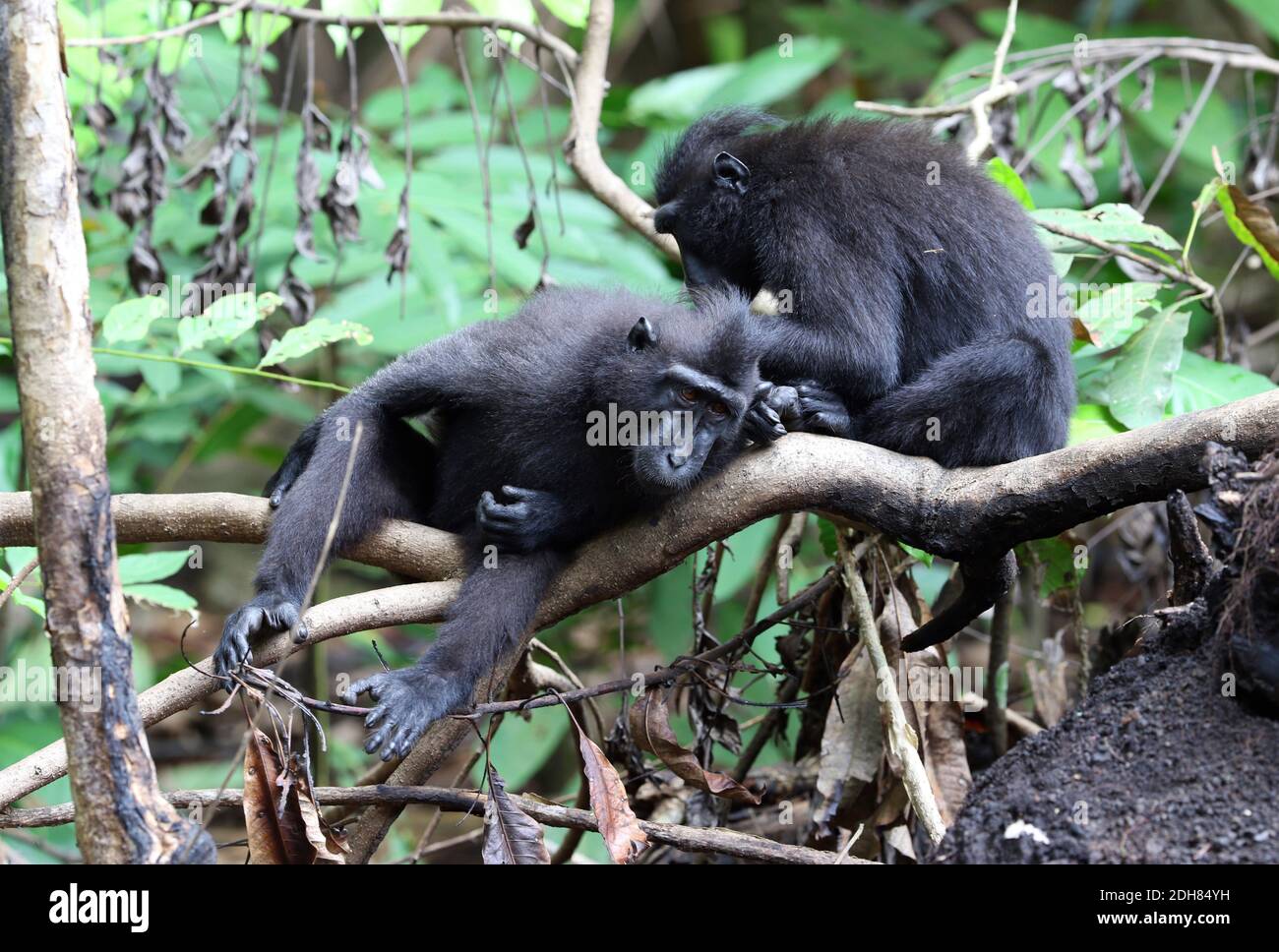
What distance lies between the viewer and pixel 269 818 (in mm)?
3463

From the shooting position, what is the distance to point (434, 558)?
455 centimetres

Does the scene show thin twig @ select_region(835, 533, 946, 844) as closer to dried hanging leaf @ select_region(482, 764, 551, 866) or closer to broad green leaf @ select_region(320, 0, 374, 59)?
dried hanging leaf @ select_region(482, 764, 551, 866)

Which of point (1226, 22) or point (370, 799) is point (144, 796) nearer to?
point (370, 799)

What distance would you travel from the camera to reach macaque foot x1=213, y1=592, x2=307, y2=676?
377 cm

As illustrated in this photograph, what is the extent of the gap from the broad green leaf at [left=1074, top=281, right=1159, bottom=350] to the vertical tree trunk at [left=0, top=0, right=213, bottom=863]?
3705 millimetres

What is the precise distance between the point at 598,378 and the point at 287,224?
357cm

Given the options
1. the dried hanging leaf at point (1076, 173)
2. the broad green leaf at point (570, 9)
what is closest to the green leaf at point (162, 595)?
the broad green leaf at point (570, 9)

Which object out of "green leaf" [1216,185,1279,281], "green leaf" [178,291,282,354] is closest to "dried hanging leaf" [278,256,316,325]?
"green leaf" [178,291,282,354]

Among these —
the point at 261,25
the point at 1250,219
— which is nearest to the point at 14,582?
the point at 261,25

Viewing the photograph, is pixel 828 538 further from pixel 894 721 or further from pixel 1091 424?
pixel 894 721

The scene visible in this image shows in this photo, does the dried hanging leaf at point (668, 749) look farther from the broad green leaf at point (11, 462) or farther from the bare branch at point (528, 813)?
the broad green leaf at point (11, 462)

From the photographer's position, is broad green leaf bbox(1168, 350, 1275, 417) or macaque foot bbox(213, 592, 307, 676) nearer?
macaque foot bbox(213, 592, 307, 676)

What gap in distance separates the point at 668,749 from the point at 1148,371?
7.68 feet

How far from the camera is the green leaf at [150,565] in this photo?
15.4ft
